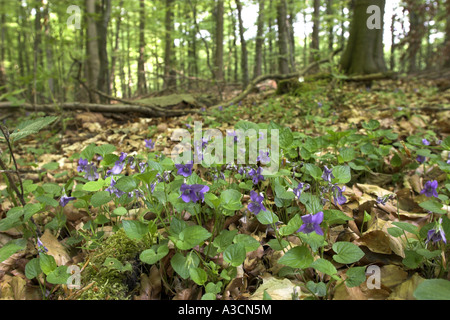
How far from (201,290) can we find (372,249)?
Answer: 863 millimetres

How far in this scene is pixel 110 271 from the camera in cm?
134

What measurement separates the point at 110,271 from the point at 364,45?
7.06 meters

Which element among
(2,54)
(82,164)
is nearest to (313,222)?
(82,164)

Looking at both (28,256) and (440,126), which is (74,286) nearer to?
(28,256)

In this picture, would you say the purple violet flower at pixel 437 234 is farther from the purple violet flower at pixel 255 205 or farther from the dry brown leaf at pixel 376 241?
the purple violet flower at pixel 255 205

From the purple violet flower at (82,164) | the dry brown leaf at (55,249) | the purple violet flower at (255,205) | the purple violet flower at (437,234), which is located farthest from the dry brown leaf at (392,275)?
the purple violet flower at (82,164)

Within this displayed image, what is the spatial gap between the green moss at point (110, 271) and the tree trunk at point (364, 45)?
6.37 m

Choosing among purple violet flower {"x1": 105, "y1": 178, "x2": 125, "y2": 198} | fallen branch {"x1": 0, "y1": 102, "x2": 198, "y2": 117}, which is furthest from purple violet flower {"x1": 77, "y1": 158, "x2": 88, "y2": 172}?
fallen branch {"x1": 0, "y1": 102, "x2": 198, "y2": 117}

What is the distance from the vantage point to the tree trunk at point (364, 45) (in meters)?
6.34

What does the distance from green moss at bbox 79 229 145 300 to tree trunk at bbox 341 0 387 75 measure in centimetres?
637

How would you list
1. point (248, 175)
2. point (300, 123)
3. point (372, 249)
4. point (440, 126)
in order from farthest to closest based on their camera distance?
point (300, 123) < point (440, 126) < point (248, 175) < point (372, 249)

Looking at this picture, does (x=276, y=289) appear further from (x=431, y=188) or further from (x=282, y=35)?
(x=282, y=35)

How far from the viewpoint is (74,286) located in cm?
129
